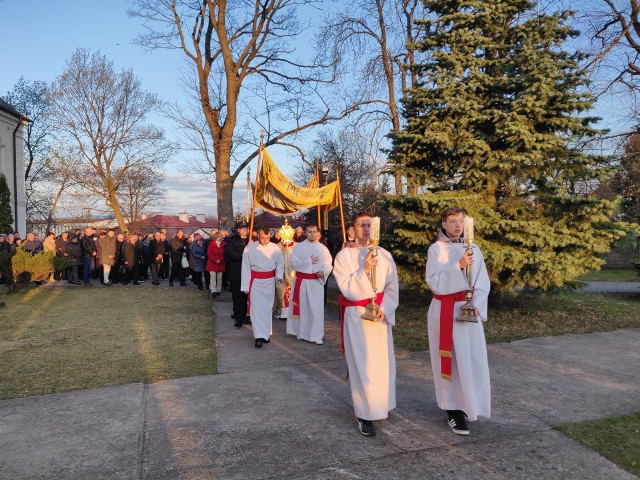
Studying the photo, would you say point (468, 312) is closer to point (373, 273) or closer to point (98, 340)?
point (373, 273)

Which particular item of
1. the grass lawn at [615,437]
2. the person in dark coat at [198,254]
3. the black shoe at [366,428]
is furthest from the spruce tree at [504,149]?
the person in dark coat at [198,254]

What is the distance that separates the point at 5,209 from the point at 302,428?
28.5 metres

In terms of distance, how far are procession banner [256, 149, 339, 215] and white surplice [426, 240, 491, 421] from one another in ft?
24.6

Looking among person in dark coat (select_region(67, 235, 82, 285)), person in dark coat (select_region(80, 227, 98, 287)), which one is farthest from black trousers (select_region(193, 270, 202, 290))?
person in dark coat (select_region(67, 235, 82, 285))

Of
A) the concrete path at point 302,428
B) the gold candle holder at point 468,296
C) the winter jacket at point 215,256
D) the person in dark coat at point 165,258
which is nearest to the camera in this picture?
the concrete path at point 302,428

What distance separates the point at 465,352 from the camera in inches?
178

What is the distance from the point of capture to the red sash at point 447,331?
4594 millimetres

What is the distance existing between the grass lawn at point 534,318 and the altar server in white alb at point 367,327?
316 centimetres

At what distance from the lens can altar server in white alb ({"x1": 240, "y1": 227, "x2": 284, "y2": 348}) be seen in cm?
845

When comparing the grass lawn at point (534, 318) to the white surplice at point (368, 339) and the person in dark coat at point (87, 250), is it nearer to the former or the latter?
the white surplice at point (368, 339)

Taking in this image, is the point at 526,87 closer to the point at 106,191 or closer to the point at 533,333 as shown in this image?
the point at 533,333

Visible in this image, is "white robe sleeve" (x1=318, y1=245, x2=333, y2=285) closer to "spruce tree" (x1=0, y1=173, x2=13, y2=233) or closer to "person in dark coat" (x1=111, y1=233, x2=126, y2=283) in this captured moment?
"person in dark coat" (x1=111, y1=233, x2=126, y2=283)

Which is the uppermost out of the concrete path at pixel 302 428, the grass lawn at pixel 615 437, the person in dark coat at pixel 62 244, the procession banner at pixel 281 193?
the procession banner at pixel 281 193

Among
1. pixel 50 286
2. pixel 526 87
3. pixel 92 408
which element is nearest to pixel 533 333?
pixel 526 87
